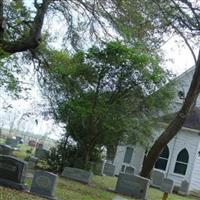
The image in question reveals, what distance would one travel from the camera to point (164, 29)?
2205cm

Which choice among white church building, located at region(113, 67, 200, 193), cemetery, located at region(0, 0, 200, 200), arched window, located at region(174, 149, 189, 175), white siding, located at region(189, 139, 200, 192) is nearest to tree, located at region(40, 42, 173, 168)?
cemetery, located at region(0, 0, 200, 200)

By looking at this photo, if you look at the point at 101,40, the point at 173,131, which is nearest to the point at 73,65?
the point at 101,40

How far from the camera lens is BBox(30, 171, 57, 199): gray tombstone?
51.2 ft

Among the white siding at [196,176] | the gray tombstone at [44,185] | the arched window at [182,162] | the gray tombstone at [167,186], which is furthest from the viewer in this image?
the arched window at [182,162]

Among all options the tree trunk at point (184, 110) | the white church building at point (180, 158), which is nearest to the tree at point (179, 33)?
the tree trunk at point (184, 110)

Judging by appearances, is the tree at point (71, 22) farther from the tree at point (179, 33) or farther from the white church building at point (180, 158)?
the white church building at point (180, 158)

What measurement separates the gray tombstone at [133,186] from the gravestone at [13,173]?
23.4 ft

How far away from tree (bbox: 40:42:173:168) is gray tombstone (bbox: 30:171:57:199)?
7.56 metres

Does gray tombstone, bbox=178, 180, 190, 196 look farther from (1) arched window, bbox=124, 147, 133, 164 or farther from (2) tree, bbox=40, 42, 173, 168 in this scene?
(2) tree, bbox=40, 42, 173, 168

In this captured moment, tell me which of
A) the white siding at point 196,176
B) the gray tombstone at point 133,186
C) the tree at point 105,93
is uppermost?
the tree at point 105,93

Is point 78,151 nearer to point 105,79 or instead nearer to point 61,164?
point 61,164

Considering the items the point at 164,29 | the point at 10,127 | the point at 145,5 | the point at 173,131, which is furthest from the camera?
the point at 10,127

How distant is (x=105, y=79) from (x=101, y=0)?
6.50 metres

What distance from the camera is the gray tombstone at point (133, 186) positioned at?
858 inches
